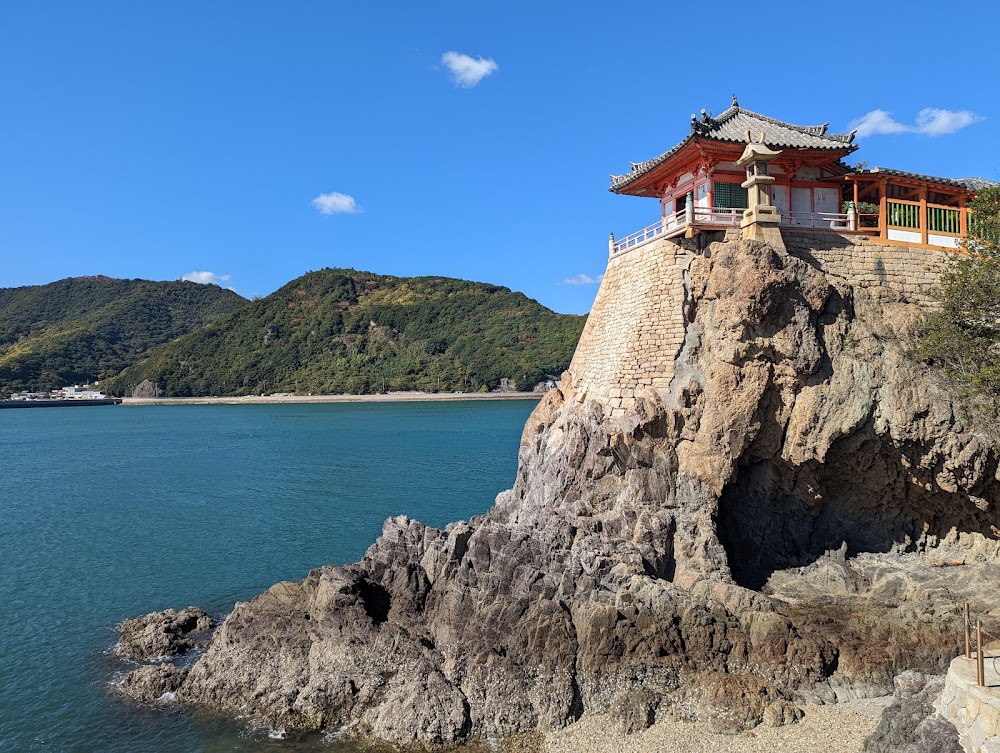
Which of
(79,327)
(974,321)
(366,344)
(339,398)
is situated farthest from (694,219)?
(79,327)

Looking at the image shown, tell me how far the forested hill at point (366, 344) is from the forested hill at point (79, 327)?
1312 cm

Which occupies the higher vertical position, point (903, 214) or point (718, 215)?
point (903, 214)

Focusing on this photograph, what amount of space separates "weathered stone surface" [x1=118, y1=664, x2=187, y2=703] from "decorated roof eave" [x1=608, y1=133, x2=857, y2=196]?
67.9ft

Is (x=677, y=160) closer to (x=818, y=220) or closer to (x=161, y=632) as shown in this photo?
(x=818, y=220)

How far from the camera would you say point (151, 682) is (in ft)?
53.8

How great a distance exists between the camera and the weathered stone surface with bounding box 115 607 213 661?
18.5m

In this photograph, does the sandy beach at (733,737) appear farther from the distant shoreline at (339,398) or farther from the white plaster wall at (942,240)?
the distant shoreline at (339,398)

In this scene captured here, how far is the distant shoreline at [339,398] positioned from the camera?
118 meters

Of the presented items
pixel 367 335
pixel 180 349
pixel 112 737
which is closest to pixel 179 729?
pixel 112 737

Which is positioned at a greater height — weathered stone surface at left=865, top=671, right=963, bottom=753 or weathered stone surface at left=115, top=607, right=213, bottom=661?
weathered stone surface at left=865, top=671, right=963, bottom=753

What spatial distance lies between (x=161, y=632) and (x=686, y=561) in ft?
48.1

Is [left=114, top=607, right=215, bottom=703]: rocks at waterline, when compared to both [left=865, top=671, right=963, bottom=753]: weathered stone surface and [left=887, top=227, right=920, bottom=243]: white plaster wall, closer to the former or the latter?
[left=865, top=671, right=963, bottom=753]: weathered stone surface

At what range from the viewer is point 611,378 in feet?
73.9

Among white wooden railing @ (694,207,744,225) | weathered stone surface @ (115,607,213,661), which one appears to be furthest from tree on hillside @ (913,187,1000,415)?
weathered stone surface @ (115,607,213,661)
